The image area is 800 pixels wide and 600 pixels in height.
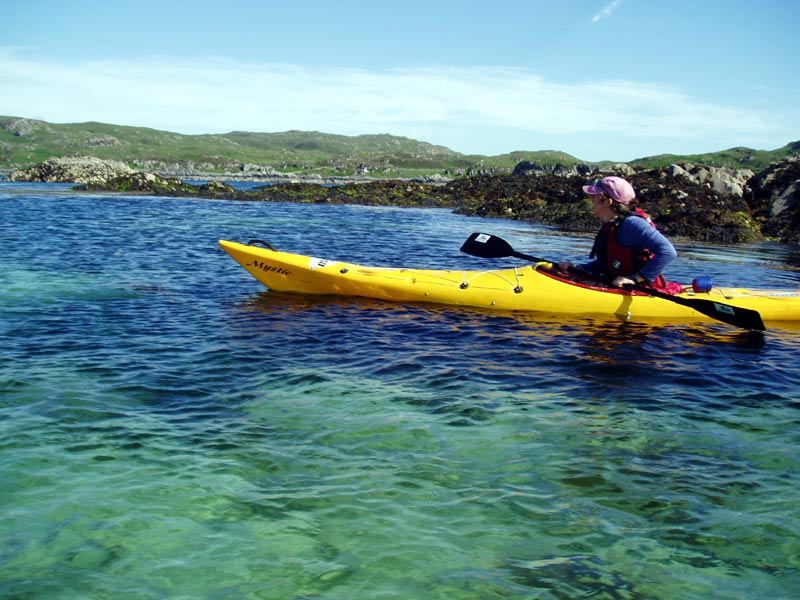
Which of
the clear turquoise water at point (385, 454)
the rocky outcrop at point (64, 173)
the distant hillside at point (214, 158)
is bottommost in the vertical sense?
the clear turquoise water at point (385, 454)

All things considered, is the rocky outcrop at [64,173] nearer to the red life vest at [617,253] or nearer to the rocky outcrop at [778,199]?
the rocky outcrop at [778,199]

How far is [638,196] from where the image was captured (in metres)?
31.2

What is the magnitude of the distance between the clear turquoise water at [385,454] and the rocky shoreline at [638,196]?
18979 mm

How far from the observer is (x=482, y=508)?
4.64m

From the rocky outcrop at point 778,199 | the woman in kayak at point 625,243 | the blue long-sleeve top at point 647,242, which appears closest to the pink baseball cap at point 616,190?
the woman in kayak at point 625,243

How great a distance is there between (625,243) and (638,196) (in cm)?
2293

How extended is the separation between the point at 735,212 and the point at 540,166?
6280 cm

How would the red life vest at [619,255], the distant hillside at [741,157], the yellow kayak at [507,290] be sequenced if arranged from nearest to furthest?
the red life vest at [619,255], the yellow kayak at [507,290], the distant hillside at [741,157]

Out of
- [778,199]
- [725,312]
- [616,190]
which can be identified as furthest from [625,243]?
[778,199]

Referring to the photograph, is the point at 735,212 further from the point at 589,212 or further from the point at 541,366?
the point at 541,366

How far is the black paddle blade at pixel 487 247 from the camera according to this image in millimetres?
11586

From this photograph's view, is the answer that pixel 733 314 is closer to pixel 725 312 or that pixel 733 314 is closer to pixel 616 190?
pixel 725 312

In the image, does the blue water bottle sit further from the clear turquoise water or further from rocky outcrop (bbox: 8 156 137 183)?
rocky outcrop (bbox: 8 156 137 183)

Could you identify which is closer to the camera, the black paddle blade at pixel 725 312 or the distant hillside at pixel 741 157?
the black paddle blade at pixel 725 312
